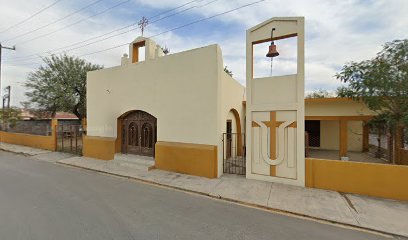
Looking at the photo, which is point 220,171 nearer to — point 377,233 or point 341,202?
point 341,202

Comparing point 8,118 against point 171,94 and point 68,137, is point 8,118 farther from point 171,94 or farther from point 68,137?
point 171,94

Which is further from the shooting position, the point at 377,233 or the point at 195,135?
the point at 195,135

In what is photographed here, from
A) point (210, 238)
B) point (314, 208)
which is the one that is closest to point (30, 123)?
point (210, 238)

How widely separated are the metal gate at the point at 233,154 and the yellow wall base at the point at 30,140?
38.8 feet

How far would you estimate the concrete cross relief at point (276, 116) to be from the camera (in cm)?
716

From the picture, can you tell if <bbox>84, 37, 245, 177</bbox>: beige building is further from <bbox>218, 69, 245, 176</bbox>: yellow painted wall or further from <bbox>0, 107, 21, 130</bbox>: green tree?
<bbox>0, 107, 21, 130</bbox>: green tree

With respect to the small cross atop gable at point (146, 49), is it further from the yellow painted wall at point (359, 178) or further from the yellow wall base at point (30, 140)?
the yellow wall base at point (30, 140)

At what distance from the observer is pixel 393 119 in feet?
23.0

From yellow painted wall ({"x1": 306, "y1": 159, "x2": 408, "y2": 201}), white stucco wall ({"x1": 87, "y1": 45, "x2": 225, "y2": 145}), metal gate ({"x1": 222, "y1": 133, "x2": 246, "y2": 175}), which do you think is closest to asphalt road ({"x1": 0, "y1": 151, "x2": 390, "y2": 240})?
yellow painted wall ({"x1": 306, "y1": 159, "x2": 408, "y2": 201})

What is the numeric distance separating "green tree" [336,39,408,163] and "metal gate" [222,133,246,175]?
202 inches

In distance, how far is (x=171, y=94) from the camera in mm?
9109

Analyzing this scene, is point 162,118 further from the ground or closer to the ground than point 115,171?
further from the ground

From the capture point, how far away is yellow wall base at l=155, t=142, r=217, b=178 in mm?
8008

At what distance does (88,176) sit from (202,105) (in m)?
5.38
